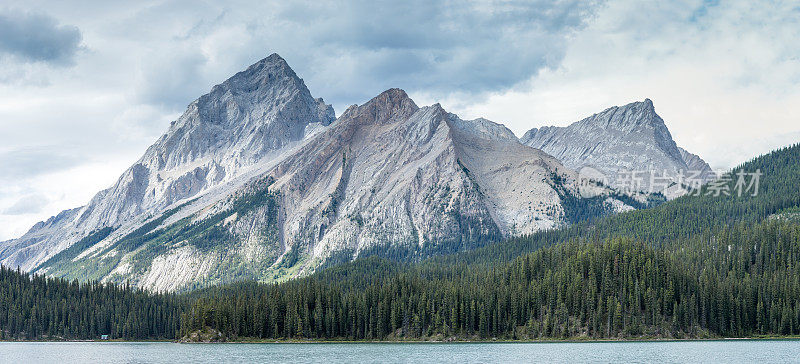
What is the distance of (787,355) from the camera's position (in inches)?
5074

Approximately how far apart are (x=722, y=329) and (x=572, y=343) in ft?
142

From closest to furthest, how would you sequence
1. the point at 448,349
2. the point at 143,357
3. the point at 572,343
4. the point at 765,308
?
the point at 143,357, the point at 448,349, the point at 572,343, the point at 765,308

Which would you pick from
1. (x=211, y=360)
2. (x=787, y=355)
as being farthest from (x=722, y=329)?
(x=211, y=360)

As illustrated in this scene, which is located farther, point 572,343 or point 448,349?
point 572,343

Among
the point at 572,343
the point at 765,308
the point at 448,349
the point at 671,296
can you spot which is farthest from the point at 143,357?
the point at 765,308

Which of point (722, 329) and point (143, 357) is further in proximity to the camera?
point (722, 329)

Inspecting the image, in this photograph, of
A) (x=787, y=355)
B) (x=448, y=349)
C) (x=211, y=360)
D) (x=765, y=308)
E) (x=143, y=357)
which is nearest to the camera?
(x=787, y=355)

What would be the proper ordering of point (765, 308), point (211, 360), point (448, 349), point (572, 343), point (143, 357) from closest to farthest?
point (211, 360), point (143, 357), point (448, 349), point (572, 343), point (765, 308)

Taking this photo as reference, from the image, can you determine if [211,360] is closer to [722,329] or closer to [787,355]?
[787,355]

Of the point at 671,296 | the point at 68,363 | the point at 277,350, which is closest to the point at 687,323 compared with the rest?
the point at 671,296

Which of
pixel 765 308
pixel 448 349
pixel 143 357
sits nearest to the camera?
pixel 143 357

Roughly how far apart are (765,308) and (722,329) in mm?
13866

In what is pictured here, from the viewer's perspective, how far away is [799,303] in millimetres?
192625

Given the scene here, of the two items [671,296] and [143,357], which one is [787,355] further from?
[143,357]
